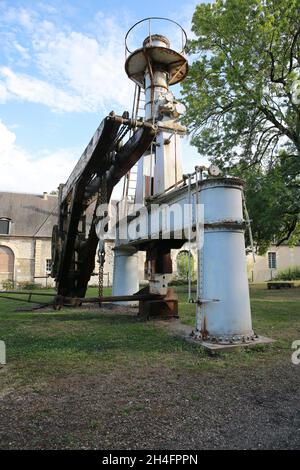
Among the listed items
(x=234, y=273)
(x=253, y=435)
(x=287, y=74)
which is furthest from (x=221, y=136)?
(x=253, y=435)

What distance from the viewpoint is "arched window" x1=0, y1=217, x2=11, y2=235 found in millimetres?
32500

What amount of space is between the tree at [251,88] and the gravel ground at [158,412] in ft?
41.7

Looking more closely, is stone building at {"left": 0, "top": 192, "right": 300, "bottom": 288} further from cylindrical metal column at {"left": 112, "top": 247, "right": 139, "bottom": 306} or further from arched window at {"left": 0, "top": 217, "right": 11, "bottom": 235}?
cylindrical metal column at {"left": 112, "top": 247, "right": 139, "bottom": 306}

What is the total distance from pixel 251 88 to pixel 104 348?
1597 cm

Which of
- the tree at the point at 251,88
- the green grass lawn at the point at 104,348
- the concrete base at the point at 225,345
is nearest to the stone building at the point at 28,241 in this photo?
the tree at the point at 251,88

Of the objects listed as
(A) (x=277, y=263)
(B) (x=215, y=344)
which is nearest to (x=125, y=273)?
(B) (x=215, y=344)

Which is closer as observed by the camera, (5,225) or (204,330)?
(204,330)

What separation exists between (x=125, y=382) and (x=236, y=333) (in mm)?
2599

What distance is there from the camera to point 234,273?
664 centimetres

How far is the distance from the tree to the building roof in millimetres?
19022

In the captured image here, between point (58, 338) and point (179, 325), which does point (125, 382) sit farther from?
point (179, 325)

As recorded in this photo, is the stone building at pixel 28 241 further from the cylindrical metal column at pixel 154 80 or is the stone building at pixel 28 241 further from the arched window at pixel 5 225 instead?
the cylindrical metal column at pixel 154 80

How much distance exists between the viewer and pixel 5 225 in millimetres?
32875

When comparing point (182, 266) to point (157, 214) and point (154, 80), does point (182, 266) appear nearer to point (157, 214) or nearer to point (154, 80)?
point (154, 80)
